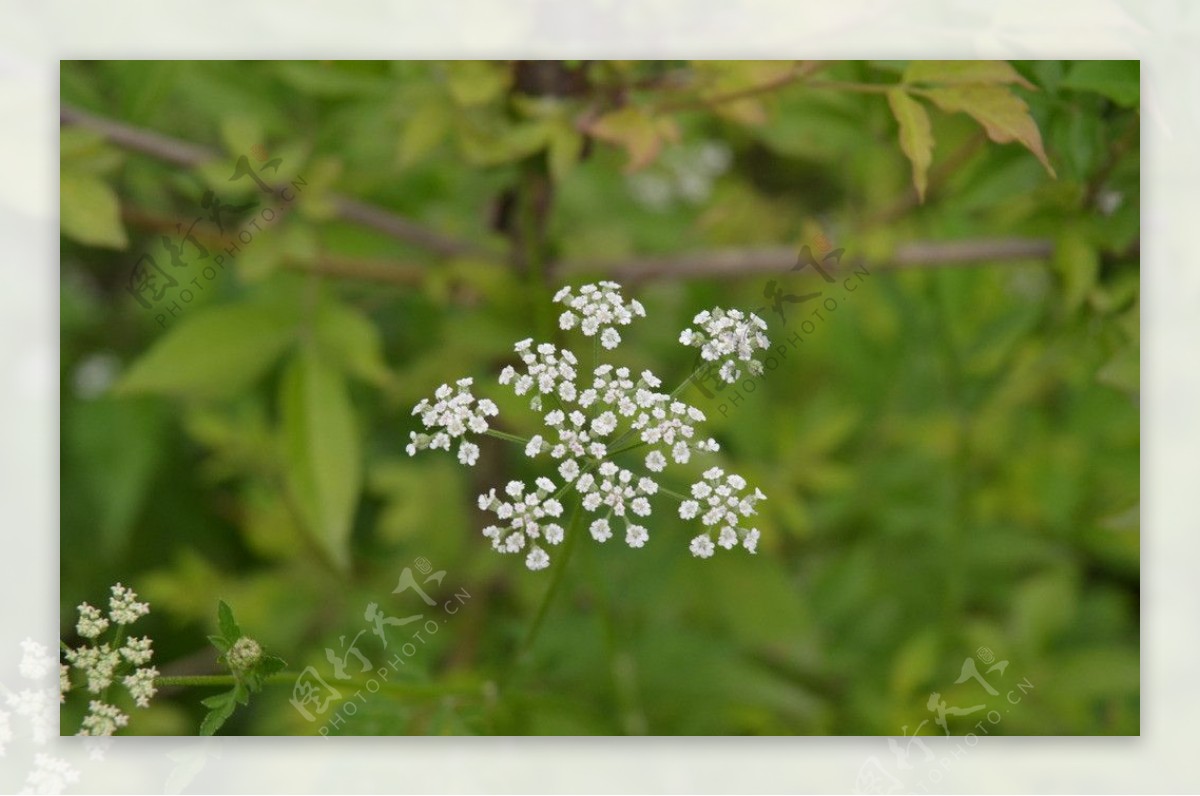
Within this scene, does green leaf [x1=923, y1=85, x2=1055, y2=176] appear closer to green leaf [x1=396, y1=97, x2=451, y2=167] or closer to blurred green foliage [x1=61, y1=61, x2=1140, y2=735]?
blurred green foliage [x1=61, y1=61, x2=1140, y2=735]

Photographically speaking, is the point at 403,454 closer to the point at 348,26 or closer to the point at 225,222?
the point at 225,222

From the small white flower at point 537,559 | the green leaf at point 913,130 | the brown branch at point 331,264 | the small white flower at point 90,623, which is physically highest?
the green leaf at point 913,130

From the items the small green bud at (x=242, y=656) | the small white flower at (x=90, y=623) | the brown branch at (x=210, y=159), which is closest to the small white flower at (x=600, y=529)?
the small green bud at (x=242, y=656)

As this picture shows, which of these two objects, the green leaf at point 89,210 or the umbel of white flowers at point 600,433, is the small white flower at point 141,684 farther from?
the green leaf at point 89,210

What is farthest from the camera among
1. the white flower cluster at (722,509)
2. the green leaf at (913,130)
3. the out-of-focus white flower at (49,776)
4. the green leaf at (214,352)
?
the green leaf at (214,352)

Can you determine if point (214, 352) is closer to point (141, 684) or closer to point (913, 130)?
point (141, 684)

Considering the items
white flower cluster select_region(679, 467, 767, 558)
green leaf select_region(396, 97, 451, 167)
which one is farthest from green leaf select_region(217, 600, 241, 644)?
green leaf select_region(396, 97, 451, 167)
